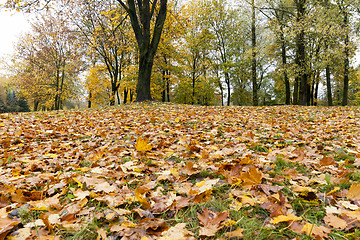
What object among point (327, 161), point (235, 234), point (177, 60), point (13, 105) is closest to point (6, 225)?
point (235, 234)

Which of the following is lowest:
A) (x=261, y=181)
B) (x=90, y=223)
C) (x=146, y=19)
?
(x=90, y=223)

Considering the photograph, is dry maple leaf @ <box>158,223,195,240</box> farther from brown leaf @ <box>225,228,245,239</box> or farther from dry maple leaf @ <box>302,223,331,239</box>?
dry maple leaf @ <box>302,223,331,239</box>

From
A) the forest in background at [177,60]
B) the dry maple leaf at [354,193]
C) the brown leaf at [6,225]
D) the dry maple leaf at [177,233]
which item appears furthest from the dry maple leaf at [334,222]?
the forest in background at [177,60]

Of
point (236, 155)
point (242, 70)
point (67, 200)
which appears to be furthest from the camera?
point (242, 70)

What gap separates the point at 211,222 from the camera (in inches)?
45.3

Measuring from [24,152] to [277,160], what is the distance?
3436mm

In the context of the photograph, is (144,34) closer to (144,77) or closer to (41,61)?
(144,77)

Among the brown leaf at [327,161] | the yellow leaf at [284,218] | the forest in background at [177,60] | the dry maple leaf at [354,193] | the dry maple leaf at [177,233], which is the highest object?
the forest in background at [177,60]

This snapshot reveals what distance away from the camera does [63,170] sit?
2.14 metres

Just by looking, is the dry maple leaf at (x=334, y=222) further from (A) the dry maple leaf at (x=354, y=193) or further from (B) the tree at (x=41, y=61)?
(B) the tree at (x=41, y=61)

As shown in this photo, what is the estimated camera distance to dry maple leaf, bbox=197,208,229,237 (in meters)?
1.07

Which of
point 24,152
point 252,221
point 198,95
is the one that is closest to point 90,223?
point 252,221

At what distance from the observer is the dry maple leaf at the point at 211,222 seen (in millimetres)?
1067

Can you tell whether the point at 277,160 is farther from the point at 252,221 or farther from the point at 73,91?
the point at 73,91
